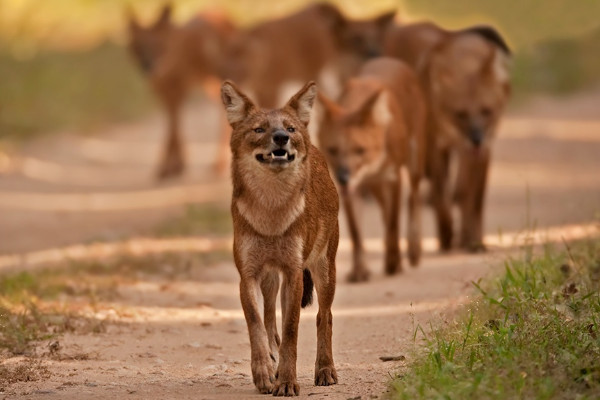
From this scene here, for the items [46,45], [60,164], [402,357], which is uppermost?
[46,45]

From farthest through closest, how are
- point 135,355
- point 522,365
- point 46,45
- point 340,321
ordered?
1. point 46,45
2. point 340,321
3. point 135,355
4. point 522,365

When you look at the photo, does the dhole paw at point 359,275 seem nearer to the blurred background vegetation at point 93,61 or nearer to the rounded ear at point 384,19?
the rounded ear at point 384,19

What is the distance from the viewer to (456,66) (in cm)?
1079

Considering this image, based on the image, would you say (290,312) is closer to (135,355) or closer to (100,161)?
(135,355)

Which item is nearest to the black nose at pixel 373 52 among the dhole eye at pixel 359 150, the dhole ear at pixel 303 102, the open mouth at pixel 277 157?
the dhole eye at pixel 359 150

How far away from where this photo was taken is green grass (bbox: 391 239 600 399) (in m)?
5.03

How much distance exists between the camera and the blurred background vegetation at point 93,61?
20.2m

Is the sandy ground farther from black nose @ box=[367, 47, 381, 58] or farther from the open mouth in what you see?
black nose @ box=[367, 47, 381, 58]

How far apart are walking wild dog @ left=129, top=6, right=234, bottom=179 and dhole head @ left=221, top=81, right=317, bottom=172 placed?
9781 mm

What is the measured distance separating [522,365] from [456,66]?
5874mm

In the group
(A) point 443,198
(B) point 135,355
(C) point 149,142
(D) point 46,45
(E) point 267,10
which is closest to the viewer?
(B) point 135,355

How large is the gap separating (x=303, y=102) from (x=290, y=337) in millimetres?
1163

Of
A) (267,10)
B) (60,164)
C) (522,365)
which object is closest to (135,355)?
(522,365)

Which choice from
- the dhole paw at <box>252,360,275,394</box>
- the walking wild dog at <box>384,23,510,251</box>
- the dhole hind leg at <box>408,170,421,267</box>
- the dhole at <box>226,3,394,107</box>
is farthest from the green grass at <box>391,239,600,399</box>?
the dhole at <box>226,3,394,107</box>
